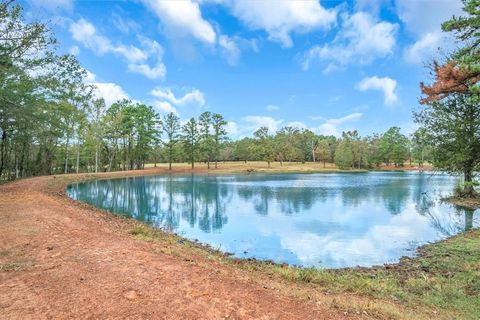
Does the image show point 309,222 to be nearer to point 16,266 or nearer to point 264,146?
point 16,266

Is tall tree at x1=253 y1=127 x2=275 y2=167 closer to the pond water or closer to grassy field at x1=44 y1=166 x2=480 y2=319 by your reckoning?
the pond water

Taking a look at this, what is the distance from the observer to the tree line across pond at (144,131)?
13.9 m

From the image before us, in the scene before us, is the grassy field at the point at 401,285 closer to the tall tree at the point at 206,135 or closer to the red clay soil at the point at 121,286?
the red clay soil at the point at 121,286

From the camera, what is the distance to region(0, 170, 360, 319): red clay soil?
470cm

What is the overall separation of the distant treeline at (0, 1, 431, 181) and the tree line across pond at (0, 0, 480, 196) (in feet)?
0.24

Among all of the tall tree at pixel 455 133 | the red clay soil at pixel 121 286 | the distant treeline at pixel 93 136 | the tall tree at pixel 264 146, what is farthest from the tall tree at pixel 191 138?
the red clay soil at pixel 121 286

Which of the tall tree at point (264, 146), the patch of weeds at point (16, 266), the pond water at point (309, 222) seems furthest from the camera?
the tall tree at point (264, 146)

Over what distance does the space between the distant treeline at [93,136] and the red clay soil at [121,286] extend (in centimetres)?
1168

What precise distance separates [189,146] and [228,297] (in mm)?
59055

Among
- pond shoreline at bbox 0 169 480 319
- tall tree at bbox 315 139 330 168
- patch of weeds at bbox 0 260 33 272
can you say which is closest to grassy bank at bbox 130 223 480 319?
pond shoreline at bbox 0 169 480 319

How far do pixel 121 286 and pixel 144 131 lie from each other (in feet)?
181

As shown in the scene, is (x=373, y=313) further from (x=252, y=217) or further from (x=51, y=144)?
(x=51, y=144)

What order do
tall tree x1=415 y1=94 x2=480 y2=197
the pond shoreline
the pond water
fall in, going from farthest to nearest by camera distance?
tall tree x1=415 y1=94 x2=480 y2=197
the pond water
the pond shoreline

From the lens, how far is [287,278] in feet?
24.3
